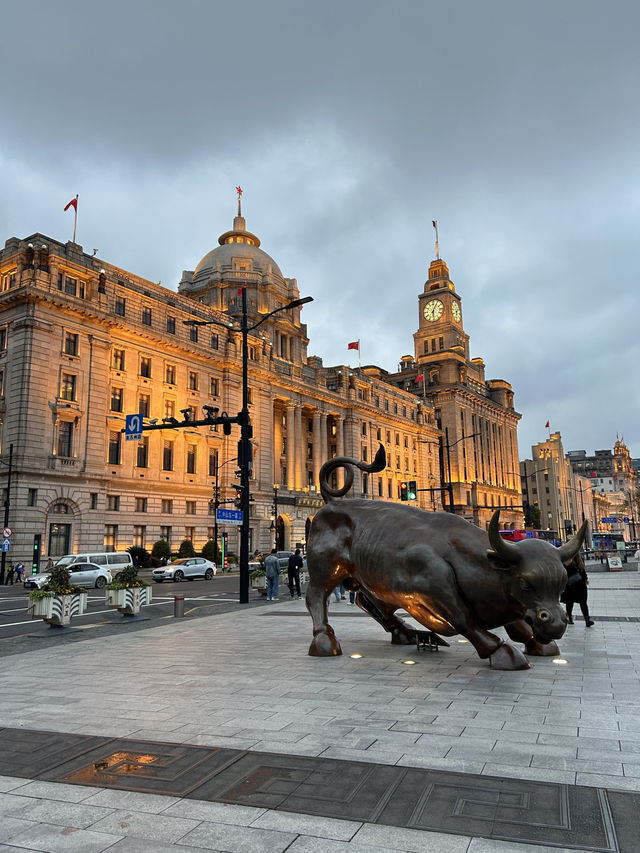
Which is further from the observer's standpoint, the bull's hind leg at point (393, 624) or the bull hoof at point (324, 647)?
the bull's hind leg at point (393, 624)

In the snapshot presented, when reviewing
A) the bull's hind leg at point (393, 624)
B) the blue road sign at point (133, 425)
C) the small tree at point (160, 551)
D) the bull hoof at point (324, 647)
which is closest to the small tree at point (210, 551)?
the small tree at point (160, 551)

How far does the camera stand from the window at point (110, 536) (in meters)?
44.3

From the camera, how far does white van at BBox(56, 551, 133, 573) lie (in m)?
34.3

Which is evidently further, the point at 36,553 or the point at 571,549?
the point at 36,553

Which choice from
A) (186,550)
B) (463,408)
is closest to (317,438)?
(186,550)

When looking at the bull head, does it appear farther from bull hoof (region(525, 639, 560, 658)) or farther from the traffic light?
the traffic light

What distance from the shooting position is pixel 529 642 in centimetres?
1044

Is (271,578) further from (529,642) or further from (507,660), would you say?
(507,660)

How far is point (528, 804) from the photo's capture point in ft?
14.1

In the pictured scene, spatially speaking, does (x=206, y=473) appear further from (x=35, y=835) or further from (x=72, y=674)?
(x=35, y=835)

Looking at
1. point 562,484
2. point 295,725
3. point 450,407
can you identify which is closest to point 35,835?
point 295,725

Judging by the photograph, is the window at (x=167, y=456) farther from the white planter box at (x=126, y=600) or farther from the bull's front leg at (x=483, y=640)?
the bull's front leg at (x=483, y=640)

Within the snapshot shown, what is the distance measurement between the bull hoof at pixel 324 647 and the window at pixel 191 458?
42891 mm

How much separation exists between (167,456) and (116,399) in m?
6.53
